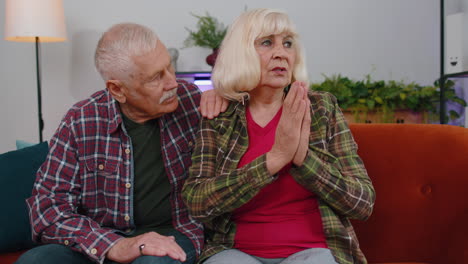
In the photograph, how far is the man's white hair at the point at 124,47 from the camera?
1.39m

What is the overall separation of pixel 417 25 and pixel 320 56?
2.73ft

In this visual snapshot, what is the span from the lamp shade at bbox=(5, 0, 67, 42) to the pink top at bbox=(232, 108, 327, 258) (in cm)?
241

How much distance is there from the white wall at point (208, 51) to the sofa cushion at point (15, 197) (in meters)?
2.21

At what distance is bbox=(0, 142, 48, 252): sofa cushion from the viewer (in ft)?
5.26

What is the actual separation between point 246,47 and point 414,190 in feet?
2.55

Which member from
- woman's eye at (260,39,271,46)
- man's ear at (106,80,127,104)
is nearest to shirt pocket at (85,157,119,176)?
man's ear at (106,80,127,104)

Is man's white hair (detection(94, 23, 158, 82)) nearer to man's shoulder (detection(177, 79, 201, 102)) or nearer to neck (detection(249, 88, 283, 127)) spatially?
man's shoulder (detection(177, 79, 201, 102))

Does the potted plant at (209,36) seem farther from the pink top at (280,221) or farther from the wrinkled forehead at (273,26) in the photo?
the pink top at (280,221)

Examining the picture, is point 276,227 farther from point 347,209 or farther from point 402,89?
point 402,89

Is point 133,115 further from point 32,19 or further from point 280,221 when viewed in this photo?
point 32,19

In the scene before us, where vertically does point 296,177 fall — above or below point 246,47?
below

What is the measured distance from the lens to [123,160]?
4.77 feet

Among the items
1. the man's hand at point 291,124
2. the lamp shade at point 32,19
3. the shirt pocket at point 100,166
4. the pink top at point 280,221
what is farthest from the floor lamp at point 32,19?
the man's hand at point 291,124

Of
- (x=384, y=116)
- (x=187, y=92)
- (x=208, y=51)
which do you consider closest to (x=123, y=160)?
(x=187, y=92)
